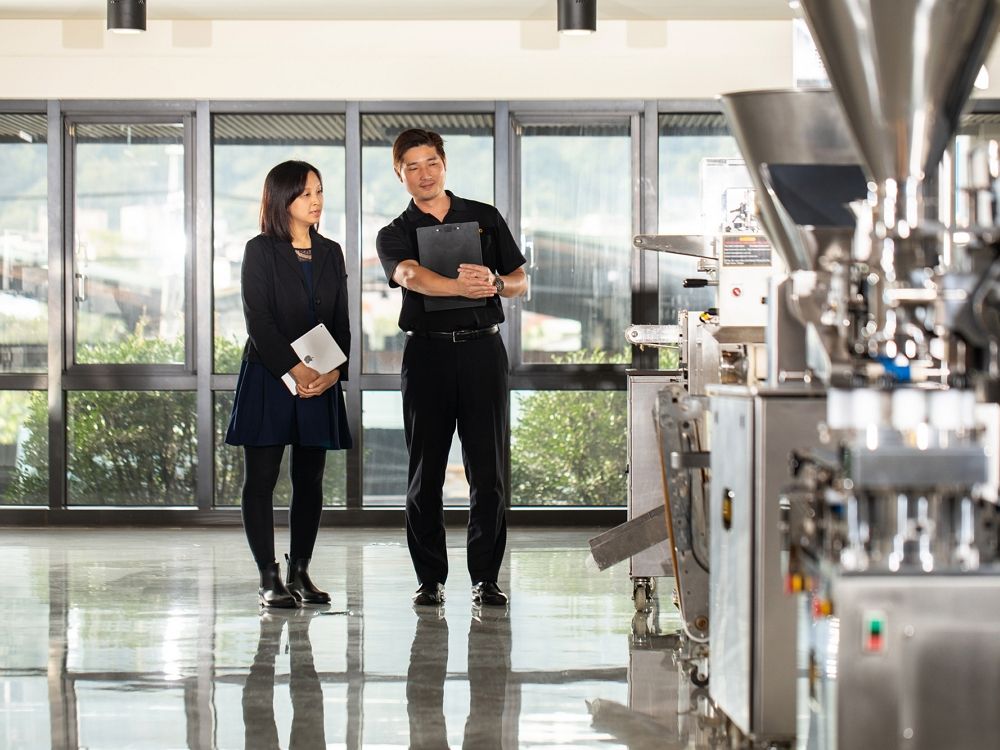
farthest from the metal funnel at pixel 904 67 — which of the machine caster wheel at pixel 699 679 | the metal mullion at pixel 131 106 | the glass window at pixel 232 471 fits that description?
the metal mullion at pixel 131 106

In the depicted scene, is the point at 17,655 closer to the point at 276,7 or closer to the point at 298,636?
the point at 298,636

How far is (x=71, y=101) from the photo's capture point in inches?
260

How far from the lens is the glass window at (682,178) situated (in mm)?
6621

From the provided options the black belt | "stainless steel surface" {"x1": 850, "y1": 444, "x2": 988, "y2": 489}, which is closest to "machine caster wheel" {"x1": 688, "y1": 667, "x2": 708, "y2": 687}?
the black belt

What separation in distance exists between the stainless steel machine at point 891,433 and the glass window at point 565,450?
409 centimetres

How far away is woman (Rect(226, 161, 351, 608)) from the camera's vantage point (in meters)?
4.20

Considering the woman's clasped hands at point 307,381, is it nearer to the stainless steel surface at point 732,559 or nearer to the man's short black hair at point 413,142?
the man's short black hair at point 413,142

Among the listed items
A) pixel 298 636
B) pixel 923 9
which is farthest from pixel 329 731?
pixel 923 9

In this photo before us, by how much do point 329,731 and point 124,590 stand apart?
2.10m

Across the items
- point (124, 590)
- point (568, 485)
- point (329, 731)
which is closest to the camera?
point (329, 731)

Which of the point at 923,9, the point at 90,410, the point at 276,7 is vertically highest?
the point at 276,7

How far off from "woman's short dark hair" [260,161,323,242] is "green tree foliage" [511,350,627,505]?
8.68 feet

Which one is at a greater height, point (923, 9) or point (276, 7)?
point (276, 7)

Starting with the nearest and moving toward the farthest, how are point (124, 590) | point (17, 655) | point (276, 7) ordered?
point (17, 655) → point (124, 590) → point (276, 7)
